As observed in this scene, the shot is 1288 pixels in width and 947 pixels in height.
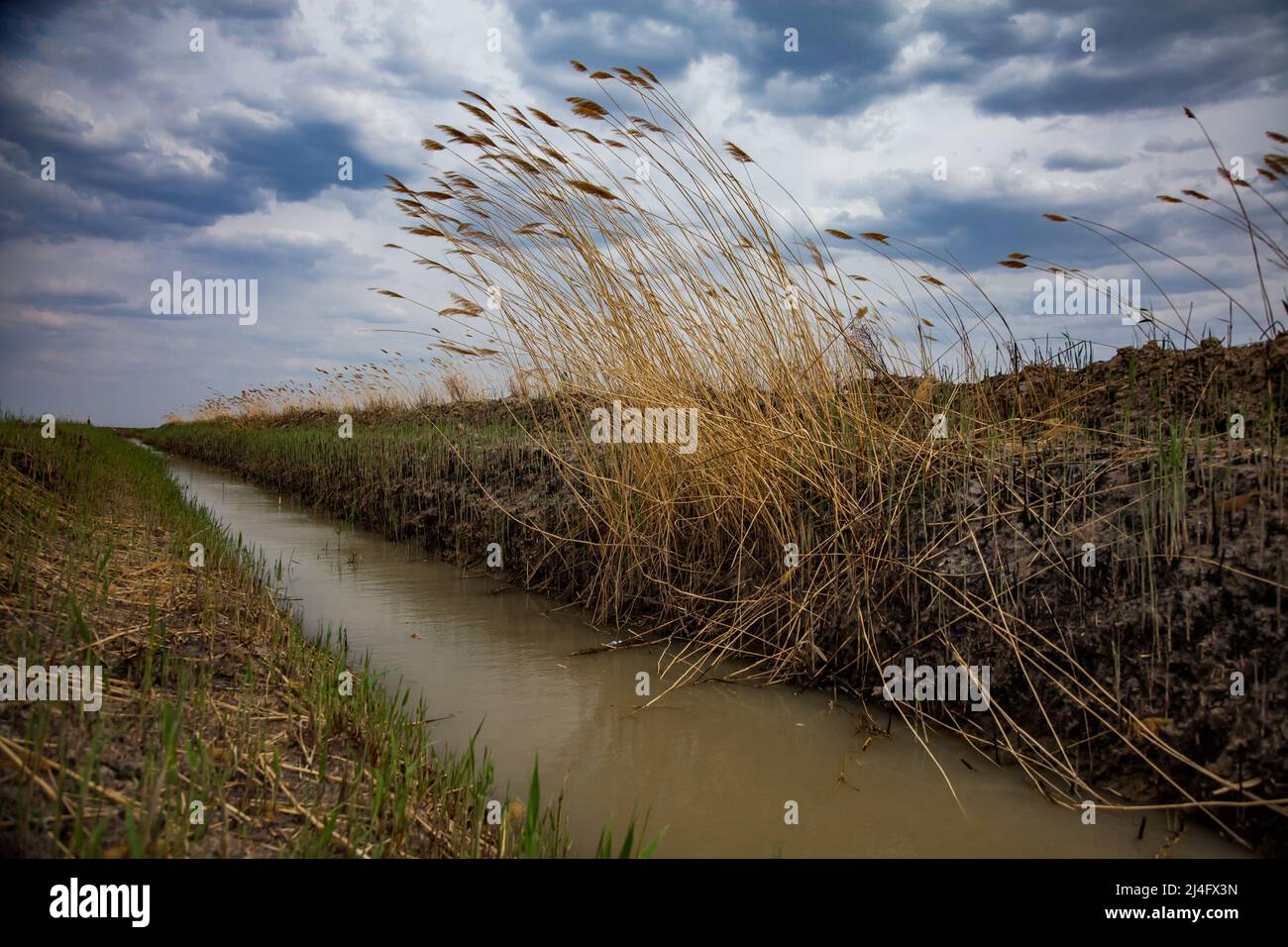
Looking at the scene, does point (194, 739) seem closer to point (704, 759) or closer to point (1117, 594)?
point (704, 759)

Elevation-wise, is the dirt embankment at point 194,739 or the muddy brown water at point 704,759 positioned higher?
the dirt embankment at point 194,739

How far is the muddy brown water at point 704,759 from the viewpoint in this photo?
6.41ft

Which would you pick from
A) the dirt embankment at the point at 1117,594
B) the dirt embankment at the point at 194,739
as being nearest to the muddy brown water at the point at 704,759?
the dirt embankment at the point at 1117,594

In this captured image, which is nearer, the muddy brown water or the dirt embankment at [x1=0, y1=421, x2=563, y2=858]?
the dirt embankment at [x1=0, y1=421, x2=563, y2=858]

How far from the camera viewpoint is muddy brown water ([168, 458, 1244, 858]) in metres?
1.95

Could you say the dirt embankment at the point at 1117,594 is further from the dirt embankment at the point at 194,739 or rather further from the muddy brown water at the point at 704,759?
the dirt embankment at the point at 194,739

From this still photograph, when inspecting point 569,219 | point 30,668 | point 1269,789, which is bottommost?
point 1269,789

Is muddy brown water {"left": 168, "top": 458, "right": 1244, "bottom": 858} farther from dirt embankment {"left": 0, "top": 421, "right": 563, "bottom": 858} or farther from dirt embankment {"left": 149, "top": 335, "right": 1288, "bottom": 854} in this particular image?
dirt embankment {"left": 0, "top": 421, "right": 563, "bottom": 858}

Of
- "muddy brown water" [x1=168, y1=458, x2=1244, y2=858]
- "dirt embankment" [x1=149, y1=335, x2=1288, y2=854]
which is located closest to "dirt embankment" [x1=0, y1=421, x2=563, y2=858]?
"muddy brown water" [x1=168, y1=458, x2=1244, y2=858]

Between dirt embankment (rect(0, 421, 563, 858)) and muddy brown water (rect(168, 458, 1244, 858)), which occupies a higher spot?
dirt embankment (rect(0, 421, 563, 858))

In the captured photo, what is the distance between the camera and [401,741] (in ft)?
6.95
